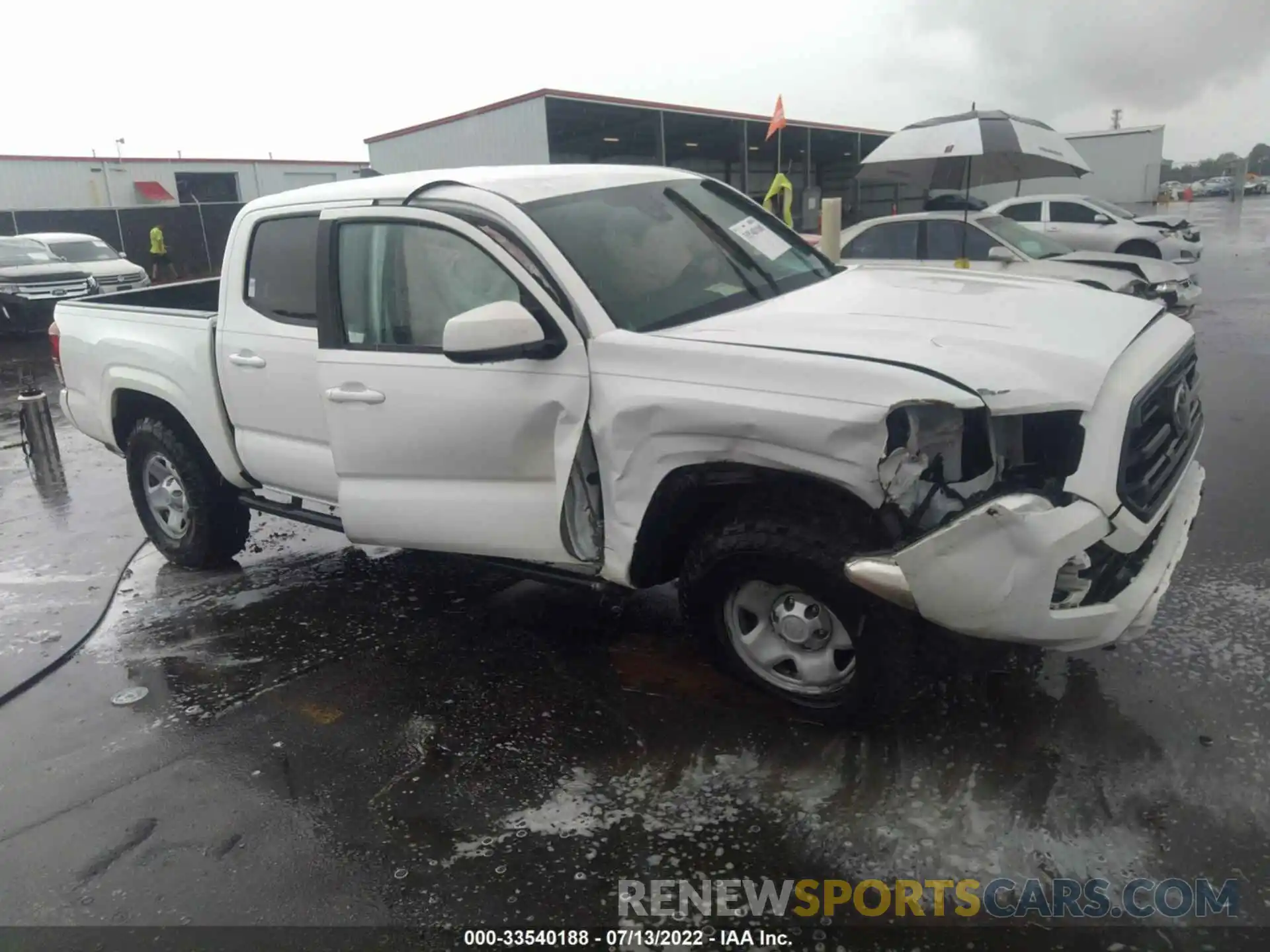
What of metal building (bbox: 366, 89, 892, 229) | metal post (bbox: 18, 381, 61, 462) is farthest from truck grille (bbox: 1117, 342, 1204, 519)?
metal building (bbox: 366, 89, 892, 229)

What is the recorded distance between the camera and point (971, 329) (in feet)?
10.2

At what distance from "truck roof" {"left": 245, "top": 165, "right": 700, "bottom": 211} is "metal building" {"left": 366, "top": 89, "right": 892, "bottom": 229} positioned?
9606 millimetres

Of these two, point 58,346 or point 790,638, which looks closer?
point 790,638

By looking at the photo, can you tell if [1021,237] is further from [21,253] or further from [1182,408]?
[21,253]

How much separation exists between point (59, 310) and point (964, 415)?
5.35m

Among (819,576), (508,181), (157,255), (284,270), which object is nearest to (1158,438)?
(819,576)

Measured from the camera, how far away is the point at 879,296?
12.1 feet

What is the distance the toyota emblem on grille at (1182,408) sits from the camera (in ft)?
10.8

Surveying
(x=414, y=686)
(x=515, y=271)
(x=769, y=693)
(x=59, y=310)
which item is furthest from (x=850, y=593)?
(x=59, y=310)

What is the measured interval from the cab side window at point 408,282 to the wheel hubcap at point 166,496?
198cm

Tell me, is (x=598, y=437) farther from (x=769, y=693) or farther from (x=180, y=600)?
(x=180, y=600)

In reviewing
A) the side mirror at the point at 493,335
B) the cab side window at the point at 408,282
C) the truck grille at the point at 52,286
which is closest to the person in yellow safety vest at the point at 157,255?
the truck grille at the point at 52,286

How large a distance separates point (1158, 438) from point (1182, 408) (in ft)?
1.38

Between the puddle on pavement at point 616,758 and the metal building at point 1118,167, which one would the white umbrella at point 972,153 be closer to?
the puddle on pavement at point 616,758
